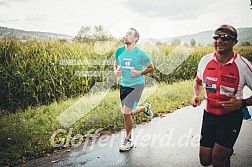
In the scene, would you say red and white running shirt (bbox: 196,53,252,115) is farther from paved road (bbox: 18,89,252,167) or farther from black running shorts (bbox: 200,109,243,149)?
paved road (bbox: 18,89,252,167)

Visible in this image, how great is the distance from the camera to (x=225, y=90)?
2.67 metres

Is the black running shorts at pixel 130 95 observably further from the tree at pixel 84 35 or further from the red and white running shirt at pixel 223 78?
the tree at pixel 84 35

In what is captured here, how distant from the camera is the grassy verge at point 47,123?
414cm

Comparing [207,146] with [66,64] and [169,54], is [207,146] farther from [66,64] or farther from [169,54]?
[169,54]

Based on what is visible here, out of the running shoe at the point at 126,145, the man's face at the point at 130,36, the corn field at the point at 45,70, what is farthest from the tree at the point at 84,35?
the running shoe at the point at 126,145

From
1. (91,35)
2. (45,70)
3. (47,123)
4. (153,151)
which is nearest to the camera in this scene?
(153,151)

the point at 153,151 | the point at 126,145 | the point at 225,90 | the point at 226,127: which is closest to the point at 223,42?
the point at 225,90

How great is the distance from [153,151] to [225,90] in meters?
1.79

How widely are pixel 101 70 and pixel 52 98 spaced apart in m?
1.82

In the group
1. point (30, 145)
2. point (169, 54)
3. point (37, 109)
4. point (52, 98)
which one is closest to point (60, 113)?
point (37, 109)

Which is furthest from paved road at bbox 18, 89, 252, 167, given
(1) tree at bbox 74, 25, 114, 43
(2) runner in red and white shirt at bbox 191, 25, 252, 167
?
(1) tree at bbox 74, 25, 114, 43

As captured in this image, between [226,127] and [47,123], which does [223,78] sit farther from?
[47,123]

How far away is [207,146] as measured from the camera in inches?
113

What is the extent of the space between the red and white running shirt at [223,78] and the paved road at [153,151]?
1219 millimetres
